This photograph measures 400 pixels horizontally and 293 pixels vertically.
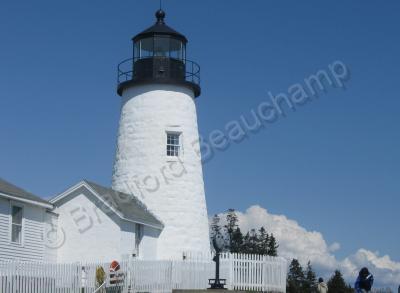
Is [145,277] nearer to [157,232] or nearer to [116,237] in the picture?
[116,237]

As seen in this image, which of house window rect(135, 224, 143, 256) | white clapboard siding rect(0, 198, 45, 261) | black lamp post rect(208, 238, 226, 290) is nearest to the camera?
black lamp post rect(208, 238, 226, 290)

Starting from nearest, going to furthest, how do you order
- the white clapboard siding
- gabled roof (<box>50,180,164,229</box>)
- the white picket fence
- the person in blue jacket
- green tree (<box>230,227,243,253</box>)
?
the person in blue jacket → the white picket fence → the white clapboard siding → gabled roof (<box>50,180,164,229</box>) → green tree (<box>230,227,243,253</box>)

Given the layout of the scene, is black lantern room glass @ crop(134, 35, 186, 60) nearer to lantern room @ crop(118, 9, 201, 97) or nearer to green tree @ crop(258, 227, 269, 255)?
lantern room @ crop(118, 9, 201, 97)

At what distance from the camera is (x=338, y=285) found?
44.1m

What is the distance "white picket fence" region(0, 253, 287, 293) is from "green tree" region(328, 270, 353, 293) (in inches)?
532

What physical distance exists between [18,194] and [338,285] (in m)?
21.7

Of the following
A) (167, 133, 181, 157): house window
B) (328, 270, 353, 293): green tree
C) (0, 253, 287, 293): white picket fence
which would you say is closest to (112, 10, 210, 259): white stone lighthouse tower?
(167, 133, 181, 157): house window

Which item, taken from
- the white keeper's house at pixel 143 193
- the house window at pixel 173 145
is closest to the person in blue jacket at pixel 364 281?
the white keeper's house at pixel 143 193

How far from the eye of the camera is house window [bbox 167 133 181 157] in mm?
34406

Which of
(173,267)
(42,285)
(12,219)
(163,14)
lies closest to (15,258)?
(12,219)

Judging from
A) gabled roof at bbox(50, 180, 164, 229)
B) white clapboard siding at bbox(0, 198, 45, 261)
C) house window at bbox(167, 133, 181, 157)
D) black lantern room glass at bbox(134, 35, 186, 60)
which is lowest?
white clapboard siding at bbox(0, 198, 45, 261)

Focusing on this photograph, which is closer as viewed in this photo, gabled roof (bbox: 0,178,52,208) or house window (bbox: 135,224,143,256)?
gabled roof (bbox: 0,178,52,208)

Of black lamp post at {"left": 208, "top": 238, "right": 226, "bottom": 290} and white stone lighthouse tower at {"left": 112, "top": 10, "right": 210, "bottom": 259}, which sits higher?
white stone lighthouse tower at {"left": 112, "top": 10, "right": 210, "bottom": 259}

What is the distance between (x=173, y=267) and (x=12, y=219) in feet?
20.8
